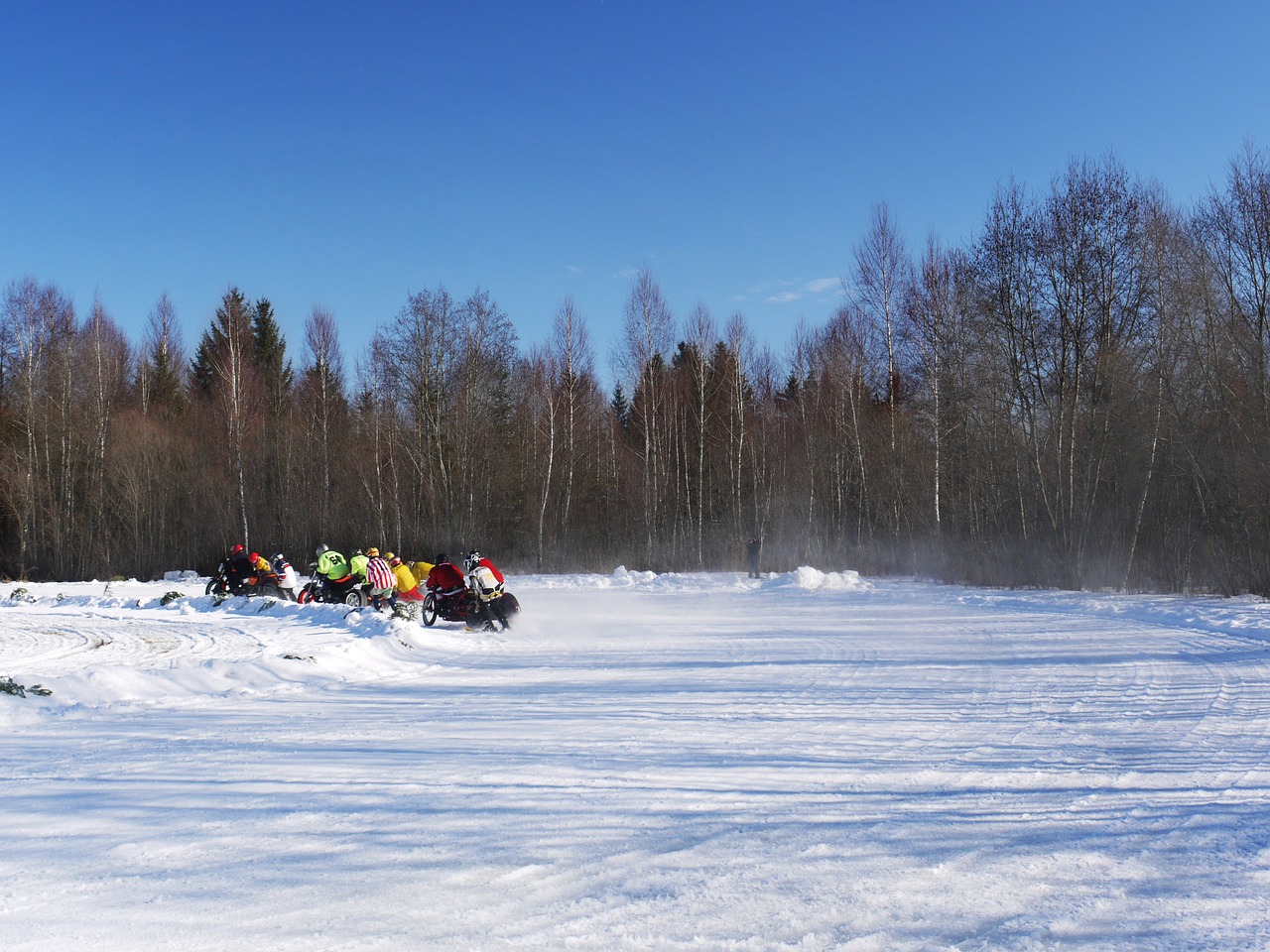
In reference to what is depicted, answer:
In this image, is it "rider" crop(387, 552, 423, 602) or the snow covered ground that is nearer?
the snow covered ground

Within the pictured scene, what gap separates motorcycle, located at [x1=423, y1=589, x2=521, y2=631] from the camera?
16266 mm

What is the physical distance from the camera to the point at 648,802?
5.23 metres

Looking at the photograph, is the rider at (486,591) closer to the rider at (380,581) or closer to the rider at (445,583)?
the rider at (445,583)

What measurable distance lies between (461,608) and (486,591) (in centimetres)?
70

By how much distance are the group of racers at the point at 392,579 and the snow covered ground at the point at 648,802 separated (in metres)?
4.38

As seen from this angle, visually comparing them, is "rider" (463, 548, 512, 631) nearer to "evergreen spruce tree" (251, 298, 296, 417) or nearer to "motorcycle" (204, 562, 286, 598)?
"motorcycle" (204, 562, 286, 598)

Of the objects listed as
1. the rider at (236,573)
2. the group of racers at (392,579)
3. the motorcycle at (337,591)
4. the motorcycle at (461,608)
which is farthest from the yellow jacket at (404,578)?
the rider at (236,573)

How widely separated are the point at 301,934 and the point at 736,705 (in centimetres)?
545

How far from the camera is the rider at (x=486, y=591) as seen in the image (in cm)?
1622

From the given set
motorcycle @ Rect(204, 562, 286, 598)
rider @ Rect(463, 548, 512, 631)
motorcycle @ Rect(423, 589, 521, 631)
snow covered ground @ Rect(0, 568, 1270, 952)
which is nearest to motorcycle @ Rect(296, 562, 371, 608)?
motorcycle @ Rect(204, 562, 286, 598)

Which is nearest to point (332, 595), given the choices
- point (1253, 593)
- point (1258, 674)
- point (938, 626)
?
point (938, 626)

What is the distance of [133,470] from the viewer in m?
41.4

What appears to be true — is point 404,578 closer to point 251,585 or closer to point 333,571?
point 333,571

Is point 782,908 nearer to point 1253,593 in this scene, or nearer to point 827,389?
point 1253,593
